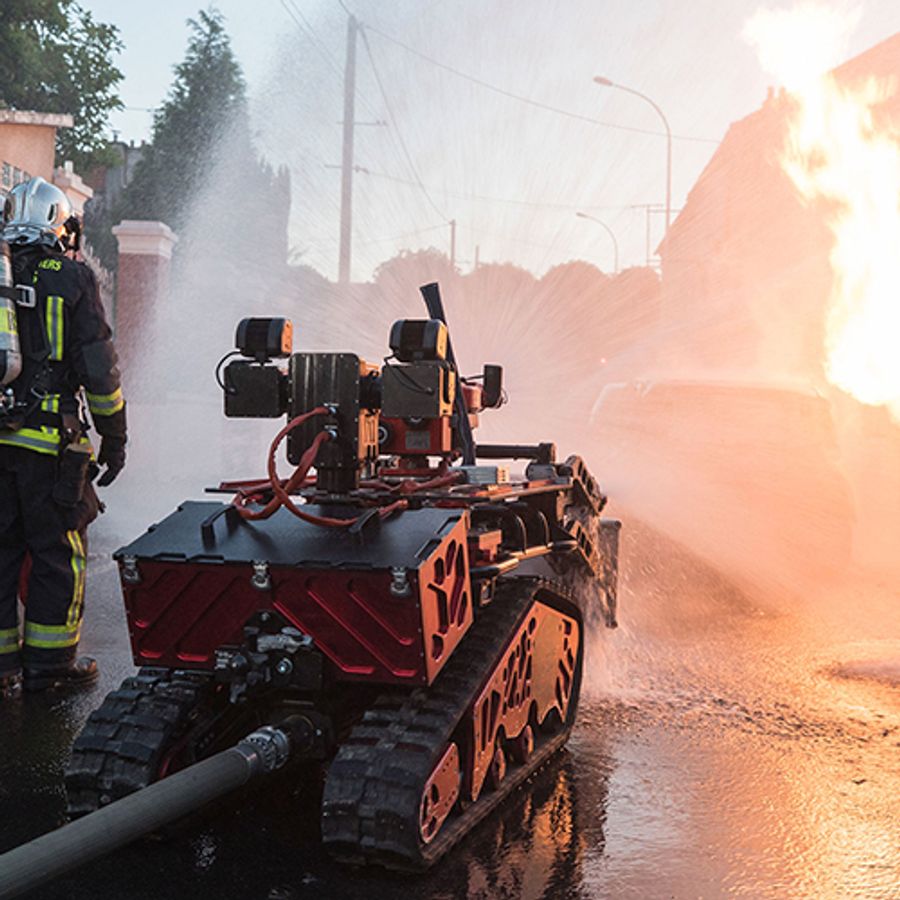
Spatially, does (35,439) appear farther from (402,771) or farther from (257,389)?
(402,771)

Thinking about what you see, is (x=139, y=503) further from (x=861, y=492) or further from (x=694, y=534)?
(x=861, y=492)

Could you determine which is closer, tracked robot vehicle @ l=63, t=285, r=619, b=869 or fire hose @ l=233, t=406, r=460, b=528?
tracked robot vehicle @ l=63, t=285, r=619, b=869

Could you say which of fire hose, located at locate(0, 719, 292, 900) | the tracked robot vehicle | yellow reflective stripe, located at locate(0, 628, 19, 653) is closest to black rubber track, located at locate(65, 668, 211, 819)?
the tracked robot vehicle

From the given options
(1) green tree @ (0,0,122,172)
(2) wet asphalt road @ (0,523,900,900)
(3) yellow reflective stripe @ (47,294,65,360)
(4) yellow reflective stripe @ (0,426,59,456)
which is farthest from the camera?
(1) green tree @ (0,0,122,172)

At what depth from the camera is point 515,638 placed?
16.1ft

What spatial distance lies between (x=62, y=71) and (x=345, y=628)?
29297 millimetres

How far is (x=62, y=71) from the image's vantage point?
3053cm

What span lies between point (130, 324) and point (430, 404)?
1644 centimetres

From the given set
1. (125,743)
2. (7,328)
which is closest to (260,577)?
(125,743)

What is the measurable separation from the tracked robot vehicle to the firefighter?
1.18 metres

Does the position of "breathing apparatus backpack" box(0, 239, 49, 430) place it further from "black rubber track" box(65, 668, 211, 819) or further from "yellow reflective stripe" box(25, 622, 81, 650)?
"black rubber track" box(65, 668, 211, 819)

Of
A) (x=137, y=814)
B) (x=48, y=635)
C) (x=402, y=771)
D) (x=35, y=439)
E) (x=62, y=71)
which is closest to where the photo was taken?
(x=137, y=814)

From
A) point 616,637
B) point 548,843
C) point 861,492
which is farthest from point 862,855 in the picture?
point 861,492

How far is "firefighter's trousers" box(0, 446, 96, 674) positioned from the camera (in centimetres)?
595
